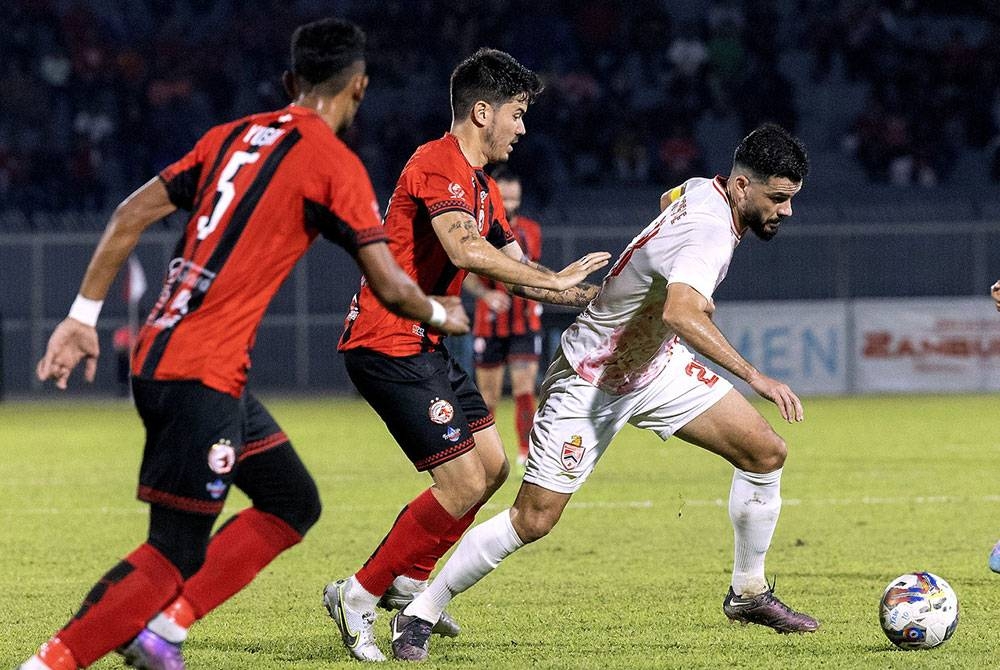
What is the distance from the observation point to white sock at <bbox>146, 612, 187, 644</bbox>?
15.1ft

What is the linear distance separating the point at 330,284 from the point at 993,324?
9652 mm

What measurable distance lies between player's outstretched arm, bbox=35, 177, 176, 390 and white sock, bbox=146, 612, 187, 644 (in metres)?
0.75

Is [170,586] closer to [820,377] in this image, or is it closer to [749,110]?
[820,377]

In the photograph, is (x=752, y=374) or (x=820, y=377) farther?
(x=820, y=377)

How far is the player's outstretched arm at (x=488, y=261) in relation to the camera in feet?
17.8

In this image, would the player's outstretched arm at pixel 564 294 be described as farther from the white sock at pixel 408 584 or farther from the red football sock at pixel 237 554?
the red football sock at pixel 237 554

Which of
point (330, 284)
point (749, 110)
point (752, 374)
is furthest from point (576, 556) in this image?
point (749, 110)

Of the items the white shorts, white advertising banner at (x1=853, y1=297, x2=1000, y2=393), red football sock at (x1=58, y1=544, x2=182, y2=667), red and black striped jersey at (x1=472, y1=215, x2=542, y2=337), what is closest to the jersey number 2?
red football sock at (x1=58, y1=544, x2=182, y2=667)

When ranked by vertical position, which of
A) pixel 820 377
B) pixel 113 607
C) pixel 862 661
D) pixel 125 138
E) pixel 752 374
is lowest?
pixel 820 377

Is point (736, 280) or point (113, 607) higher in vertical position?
point (113, 607)

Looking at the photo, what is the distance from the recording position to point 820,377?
21734 mm

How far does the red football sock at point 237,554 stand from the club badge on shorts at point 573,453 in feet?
4.47

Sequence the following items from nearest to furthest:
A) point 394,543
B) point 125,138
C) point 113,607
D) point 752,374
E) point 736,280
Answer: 1. point 113,607
2. point 752,374
3. point 394,543
4. point 736,280
5. point 125,138

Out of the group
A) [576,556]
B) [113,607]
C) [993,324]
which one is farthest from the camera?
[993,324]
